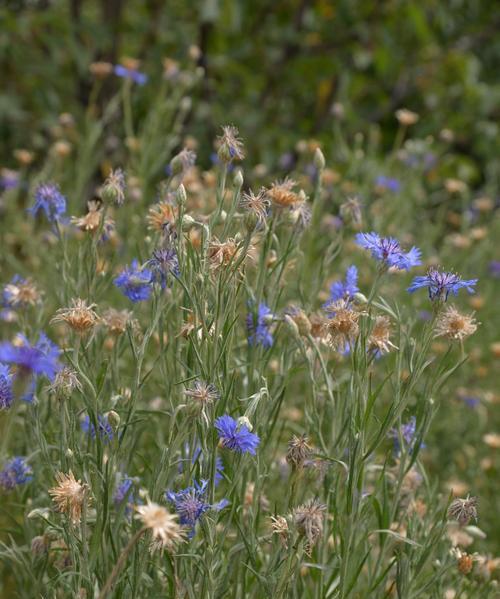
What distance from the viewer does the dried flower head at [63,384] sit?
1198 mm

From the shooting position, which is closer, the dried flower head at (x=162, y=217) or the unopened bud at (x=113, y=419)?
the unopened bud at (x=113, y=419)

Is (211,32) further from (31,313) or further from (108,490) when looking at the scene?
(108,490)

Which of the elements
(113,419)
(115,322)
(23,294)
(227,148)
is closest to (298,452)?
(113,419)

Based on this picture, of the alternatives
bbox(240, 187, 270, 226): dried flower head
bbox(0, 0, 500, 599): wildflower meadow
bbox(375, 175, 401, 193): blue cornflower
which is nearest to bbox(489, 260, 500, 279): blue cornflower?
bbox(0, 0, 500, 599): wildflower meadow

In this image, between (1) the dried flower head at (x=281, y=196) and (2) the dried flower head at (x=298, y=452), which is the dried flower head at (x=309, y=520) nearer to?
(2) the dried flower head at (x=298, y=452)

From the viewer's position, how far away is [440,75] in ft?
14.1

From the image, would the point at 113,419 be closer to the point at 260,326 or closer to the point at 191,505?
the point at 191,505

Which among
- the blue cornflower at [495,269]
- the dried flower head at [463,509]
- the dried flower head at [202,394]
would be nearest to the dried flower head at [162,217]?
the dried flower head at [202,394]

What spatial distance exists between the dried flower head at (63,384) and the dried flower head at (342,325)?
0.35 metres

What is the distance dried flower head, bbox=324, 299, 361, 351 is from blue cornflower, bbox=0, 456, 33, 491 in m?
0.55

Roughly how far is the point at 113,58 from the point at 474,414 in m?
2.05

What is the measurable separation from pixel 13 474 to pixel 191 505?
0.42 m

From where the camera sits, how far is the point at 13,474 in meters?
1.49

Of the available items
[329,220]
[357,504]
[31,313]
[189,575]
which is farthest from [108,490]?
[329,220]
